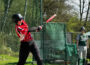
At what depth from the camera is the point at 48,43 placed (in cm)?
921

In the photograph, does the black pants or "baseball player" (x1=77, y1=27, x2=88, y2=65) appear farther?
"baseball player" (x1=77, y1=27, x2=88, y2=65)

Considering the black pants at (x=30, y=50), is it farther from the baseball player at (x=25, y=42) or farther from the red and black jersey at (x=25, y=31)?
the red and black jersey at (x=25, y=31)

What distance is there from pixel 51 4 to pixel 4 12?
16.7 m

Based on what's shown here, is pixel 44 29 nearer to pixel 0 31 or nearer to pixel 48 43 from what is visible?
pixel 48 43

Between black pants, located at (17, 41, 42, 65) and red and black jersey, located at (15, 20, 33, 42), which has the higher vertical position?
red and black jersey, located at (15, 20, 33, 42)

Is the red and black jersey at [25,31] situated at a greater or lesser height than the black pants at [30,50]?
greater

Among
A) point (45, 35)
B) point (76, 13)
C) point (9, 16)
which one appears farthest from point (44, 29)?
point (76, 13)

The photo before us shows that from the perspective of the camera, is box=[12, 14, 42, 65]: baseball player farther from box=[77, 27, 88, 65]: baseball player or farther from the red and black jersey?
box=[77, 27, 88, 65]: baseball player

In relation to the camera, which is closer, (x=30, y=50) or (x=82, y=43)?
(x=30, y=50)

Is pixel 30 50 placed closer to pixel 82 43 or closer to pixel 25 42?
pixel 25 42

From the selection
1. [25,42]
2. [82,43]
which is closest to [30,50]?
[25,42]

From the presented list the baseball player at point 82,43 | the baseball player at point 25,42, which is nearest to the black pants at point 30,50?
the baseball player at point 25,42

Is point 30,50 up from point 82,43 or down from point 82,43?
up

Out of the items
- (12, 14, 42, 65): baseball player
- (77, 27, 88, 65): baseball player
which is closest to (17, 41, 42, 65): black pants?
(12, 14, 42, 65): baseball player
